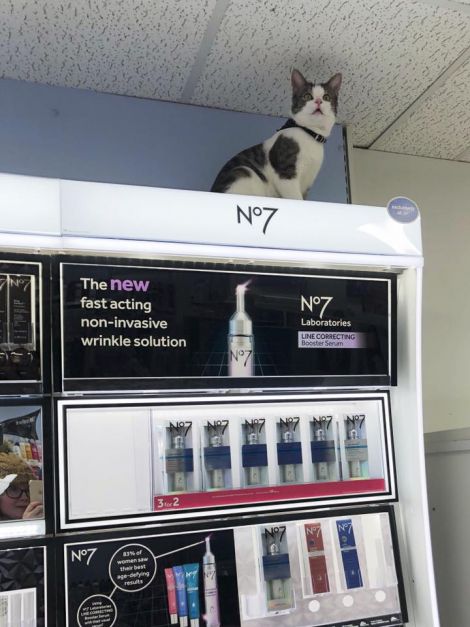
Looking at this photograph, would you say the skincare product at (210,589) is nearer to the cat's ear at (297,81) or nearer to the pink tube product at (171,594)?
the pink tube product at (171,594)

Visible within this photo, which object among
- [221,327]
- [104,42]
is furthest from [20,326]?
[104,42]

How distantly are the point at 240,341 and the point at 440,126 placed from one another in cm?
136

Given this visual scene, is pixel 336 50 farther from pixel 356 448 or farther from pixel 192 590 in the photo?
pixel 192 590

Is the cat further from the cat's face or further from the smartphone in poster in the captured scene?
the smartphone in poster

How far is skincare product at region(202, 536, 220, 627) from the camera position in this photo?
3.62 ft

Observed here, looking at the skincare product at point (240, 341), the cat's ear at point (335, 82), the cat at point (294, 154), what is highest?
the cat's ear at point (335, 82)

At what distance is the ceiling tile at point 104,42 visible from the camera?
144 centimetres

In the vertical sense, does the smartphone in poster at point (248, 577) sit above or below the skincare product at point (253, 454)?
below

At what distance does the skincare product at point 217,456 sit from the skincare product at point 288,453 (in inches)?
4.5

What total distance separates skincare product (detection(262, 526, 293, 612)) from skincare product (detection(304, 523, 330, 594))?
0.17ft

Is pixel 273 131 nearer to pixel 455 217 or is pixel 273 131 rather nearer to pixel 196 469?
pixel 455 217

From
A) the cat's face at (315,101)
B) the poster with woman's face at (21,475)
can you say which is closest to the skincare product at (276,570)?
the poster with woman's face at (21,475)

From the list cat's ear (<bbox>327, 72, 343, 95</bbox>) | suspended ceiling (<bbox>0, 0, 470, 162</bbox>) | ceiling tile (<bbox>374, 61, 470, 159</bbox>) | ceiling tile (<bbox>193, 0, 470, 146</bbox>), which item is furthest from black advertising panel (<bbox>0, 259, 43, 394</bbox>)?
ceiling tile (<bbox>374, 61, 470, 159</bbox>)

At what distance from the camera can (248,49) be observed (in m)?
1.62
